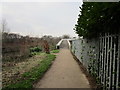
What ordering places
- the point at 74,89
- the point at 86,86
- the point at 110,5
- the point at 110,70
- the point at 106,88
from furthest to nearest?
the point at 86,86 < the point at 74,89 < the point at 106,88 < the point at 110,70 < the point at 110,5

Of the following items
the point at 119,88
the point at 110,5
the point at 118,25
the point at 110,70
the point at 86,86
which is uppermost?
the point at 110,5

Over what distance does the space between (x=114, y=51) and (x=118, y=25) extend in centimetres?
62

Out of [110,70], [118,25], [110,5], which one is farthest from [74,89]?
[110,5]

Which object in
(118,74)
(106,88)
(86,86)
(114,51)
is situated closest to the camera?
(118,74)

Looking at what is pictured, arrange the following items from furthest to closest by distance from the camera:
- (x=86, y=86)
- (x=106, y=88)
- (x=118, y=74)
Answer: (x=86, y=86), (x=106, y=88), (x=118, y=74)

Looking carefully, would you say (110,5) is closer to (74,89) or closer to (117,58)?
(117,58)

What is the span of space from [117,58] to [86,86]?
2.39 metres

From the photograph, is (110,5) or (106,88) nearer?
(110,5)

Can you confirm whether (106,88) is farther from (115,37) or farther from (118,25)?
(118,25)

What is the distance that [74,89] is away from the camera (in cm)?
524

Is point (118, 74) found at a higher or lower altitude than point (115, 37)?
lower

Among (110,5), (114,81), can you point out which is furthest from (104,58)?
(110,5)

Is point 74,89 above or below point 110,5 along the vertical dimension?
below

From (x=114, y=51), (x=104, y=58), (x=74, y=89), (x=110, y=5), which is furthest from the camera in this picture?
(x=74, y=89)
